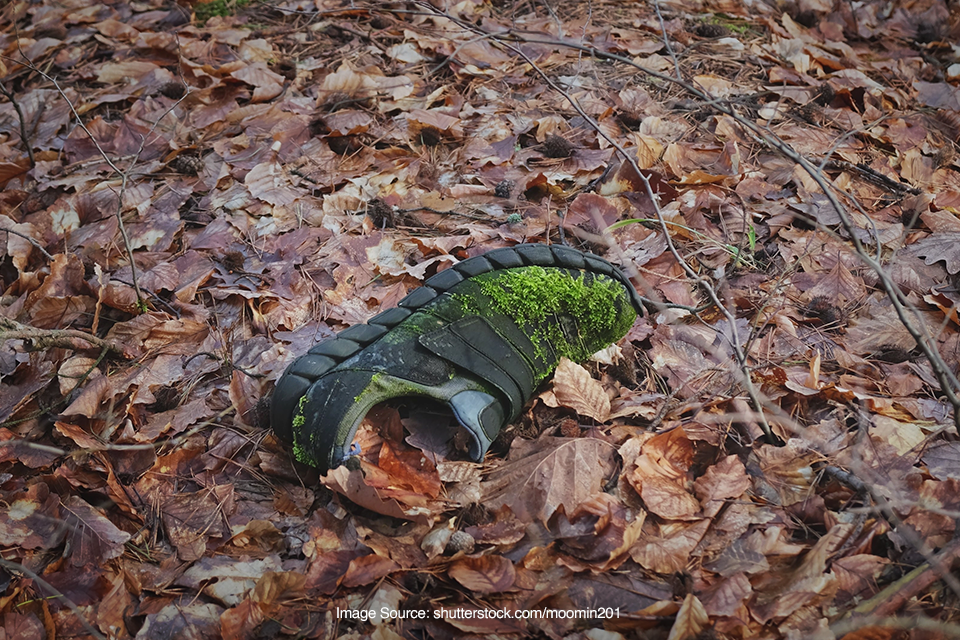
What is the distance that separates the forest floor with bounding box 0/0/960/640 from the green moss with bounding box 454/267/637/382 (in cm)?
A: 15

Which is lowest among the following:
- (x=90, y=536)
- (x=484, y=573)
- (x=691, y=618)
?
(x=90, y=536)

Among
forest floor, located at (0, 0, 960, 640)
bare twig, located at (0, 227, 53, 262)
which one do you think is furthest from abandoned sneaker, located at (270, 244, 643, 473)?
bare twig, located at (0, 227, 53, 262)

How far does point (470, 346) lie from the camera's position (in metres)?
1.79

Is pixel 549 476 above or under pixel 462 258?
under

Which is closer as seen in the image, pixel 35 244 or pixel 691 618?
pixel 691 618

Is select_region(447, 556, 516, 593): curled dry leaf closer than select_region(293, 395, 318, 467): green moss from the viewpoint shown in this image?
Yes

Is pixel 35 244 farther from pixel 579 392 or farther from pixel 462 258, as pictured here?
pixel 579 392

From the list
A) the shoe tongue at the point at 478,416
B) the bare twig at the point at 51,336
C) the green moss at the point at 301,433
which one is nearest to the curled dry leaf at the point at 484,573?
the shoe tongue at the point at 478,416

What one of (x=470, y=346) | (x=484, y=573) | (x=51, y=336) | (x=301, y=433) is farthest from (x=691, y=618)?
(x=51, y=336)

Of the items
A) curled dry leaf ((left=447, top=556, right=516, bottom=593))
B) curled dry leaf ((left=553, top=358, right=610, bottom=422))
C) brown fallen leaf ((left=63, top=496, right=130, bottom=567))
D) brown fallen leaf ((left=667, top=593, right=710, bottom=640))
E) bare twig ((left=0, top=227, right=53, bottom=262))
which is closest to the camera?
brown fallen leaf ((left=667, top=593, right=710, bottom=640))

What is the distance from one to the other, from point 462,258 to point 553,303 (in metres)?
0.59

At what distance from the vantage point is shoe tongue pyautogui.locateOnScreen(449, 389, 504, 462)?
5.57 feet

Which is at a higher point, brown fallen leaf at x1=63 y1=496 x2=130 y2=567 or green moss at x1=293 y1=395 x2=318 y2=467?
green moss at x1=293 y1=395 x2=318 y2=467

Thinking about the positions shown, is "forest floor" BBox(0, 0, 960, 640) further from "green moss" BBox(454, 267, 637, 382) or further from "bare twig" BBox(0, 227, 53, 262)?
"green moss" BBox(454, 267, 637, 382)
